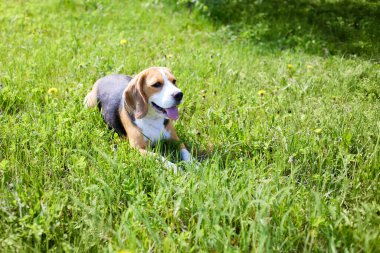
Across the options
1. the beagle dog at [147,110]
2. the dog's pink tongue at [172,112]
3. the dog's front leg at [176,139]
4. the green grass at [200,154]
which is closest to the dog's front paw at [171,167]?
the green grass at [200,154]

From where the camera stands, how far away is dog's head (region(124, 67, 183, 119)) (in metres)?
3.85

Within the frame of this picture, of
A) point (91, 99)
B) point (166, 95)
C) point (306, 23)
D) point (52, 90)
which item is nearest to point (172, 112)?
point (166, 95)

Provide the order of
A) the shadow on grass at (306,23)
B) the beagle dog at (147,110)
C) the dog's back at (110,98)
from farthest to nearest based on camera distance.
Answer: the shadow on grass at (306,23)
the dog's back at (110,98)
the beagle dog at (147,110)

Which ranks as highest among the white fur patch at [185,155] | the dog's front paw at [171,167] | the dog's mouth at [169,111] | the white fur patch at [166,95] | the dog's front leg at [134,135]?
→ the white fur patch at [166,95]

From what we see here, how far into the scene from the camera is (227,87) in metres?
5.24

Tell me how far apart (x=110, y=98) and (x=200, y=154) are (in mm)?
1144

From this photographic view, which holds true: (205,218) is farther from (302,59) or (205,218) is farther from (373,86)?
(302,59)

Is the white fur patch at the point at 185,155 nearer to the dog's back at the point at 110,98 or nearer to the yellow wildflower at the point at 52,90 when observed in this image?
the dog's back at the point at 110,98

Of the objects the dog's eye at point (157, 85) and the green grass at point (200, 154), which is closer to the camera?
the green grass at point (200, 154)

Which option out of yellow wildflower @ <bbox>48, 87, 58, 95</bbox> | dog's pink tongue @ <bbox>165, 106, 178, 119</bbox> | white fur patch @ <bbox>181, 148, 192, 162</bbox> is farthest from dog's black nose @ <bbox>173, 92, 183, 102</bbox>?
yellow wildflower @ <bbox>48, 87, 58, 95</bbox>

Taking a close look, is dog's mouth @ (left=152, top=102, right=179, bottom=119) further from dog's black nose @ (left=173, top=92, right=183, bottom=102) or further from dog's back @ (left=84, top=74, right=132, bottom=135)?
dog's back @ (left=84, top=74, right=132, bottom=135)

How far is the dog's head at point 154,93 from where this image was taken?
385 centimetres

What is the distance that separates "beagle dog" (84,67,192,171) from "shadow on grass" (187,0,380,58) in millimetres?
3480

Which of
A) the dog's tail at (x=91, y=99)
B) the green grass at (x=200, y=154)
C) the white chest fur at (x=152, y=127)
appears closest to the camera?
the green grass at (x=200, y=154)
